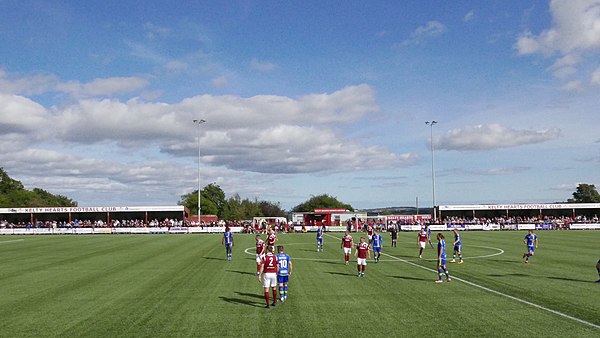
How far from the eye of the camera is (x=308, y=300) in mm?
17062

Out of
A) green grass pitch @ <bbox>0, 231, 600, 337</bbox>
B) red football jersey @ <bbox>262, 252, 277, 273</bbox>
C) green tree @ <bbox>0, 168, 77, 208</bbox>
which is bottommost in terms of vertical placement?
green grass pitch @ <bbox>0, 231, 600, 337</bbox>

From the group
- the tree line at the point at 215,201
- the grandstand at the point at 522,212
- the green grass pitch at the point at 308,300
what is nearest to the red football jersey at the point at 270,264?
the green grass pitch at the point at 308,300

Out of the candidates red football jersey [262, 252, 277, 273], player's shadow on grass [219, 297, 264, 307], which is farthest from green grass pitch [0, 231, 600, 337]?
red football jersey [262, 252, 277, 273]

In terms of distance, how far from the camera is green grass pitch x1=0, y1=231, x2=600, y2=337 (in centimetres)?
1308

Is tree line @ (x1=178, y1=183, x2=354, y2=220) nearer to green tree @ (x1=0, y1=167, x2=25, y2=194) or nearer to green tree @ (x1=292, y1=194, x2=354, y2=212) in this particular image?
green tree @ (x1=292, y1=194, x2=354, y2=212)

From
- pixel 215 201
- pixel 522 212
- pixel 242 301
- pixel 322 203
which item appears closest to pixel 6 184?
pixel 215 201

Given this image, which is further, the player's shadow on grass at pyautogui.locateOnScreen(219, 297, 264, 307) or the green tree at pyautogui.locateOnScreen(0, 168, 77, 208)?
the green tree at pyautogui.locateOnScreen(0, 168, 77, 208)

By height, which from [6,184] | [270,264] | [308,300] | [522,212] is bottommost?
[308,300]

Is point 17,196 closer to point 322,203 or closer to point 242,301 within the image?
point 322,203

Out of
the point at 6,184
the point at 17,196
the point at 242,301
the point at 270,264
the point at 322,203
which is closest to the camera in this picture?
the point at 270,264

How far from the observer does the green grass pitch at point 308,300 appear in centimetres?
1308

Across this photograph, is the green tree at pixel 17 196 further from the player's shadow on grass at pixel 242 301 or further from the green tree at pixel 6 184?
the player's shadow on grass at pixel 242 301

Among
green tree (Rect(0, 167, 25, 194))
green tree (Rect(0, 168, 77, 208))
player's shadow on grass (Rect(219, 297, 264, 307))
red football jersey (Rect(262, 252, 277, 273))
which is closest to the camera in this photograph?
red football jersey (Rect(262, 252, 277, 273))

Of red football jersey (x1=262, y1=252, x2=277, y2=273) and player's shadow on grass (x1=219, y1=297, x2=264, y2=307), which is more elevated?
red football jersey (x1=262, y1=252, x2=277, y2=273)
